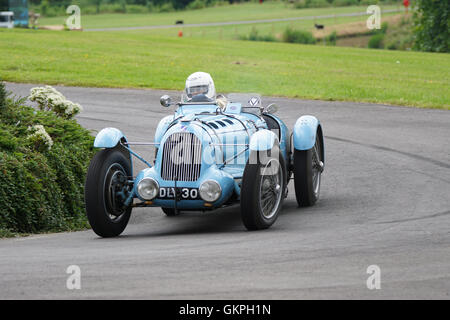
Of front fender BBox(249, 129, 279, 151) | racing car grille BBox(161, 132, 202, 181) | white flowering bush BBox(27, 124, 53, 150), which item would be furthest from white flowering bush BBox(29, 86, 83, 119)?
front fender BBox(249, 129, 279, 151)

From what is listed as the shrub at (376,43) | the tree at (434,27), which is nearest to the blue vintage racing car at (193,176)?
the tree at (434,27)

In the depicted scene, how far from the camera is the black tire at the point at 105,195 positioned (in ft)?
27.9

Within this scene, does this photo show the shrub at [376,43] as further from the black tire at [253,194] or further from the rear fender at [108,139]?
the black tire at [253,194]

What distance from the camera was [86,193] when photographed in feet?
27.9

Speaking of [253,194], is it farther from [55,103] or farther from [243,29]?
[243,29]

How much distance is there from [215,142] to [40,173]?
118 inches

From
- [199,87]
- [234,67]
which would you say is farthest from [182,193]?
[234,67]

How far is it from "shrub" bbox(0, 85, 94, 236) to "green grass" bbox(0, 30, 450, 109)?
1155 centimetres

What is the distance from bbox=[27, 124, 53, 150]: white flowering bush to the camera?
1120 cm

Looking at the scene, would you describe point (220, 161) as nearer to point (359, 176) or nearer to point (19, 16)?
point (359, 176)

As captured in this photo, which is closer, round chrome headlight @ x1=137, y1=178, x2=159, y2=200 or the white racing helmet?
round chrome headlight @ x1=137, y1=178, x2=159, y2=200

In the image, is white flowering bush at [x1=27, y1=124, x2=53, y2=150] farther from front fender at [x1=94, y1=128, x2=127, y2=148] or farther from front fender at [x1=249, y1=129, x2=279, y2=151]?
front fender at [x1=249, y1=129, x2=279, y2=151]
